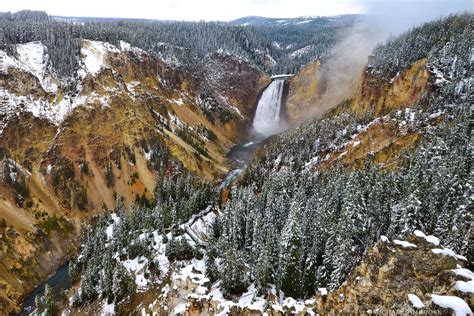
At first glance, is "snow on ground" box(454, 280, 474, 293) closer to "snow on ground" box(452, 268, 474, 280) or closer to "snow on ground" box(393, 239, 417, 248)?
"snow on ground" box(452, 268, 474, 280)

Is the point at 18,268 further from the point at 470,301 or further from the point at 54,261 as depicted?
the point at 470,301

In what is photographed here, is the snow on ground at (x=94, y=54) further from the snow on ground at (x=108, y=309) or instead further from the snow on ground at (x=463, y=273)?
the snow on ground at (x=463, y=273)

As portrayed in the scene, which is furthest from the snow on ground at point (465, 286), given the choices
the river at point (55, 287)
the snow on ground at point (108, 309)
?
the river at point (55, 287)

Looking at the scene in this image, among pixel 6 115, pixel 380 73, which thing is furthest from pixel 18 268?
pixel 380 73

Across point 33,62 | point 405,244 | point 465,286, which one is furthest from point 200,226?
point 33,62

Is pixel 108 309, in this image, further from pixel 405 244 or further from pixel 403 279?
pixel 405 244

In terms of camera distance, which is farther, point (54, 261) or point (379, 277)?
point (54, 261)
